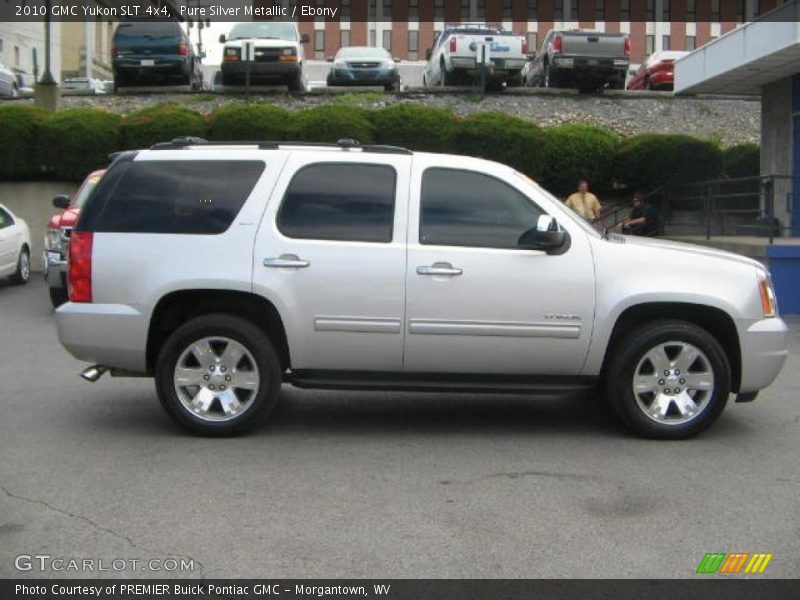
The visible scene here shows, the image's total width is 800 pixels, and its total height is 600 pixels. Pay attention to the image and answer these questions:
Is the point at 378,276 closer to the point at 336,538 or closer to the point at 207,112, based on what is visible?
the point at 336,538

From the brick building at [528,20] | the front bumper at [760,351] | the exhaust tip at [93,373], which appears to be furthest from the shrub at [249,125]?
the brick building at [528,20]

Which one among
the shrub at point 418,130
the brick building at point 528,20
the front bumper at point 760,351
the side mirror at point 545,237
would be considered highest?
the brick building at point 528,20

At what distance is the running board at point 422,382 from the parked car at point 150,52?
1881 centimetres

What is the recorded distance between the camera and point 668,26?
235 ft

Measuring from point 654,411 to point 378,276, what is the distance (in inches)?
82.0

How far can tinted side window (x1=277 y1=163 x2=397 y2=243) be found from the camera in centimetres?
657

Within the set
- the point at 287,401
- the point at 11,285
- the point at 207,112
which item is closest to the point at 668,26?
the point at 207,112

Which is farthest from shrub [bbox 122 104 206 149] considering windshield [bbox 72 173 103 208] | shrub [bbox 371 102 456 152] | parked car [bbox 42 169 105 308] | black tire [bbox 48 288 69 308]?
black tire [bbox 48 288 69 308]

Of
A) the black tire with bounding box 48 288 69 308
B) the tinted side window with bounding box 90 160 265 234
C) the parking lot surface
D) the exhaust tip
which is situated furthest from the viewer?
the black tire with bounding box 48 288 69 308

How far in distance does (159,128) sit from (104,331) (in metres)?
12.8

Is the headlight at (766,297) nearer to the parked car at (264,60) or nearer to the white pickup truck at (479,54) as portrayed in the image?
the white pickup truck at (479,54)

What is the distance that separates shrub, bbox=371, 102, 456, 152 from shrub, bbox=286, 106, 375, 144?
12.8 inches

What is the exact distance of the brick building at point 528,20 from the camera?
2689 inches

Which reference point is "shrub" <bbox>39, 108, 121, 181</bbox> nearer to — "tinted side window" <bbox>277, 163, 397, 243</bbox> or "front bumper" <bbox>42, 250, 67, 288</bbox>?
"front bumper" <bbox>42, 250, 67, 288</bbox>
